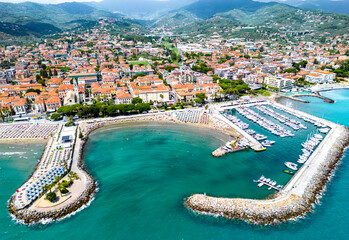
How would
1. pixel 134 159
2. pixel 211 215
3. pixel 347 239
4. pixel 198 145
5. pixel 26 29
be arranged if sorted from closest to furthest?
pixel 347 239, pixel 211 215, pixel 134 159, pixel 198 145, pixel 26 29

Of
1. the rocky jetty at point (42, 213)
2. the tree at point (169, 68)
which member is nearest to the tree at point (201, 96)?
the tree at point (169, 68)

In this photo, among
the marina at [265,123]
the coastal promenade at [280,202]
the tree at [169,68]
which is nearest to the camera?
the coastal promenade at [280,202]

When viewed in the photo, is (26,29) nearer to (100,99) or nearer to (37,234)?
(100,99)

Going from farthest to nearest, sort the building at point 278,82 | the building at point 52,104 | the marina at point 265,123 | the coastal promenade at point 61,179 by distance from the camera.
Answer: the building at point 278,82
the building at point 52,104
the marina at point 265,123
the coastal promenade at point 61,179

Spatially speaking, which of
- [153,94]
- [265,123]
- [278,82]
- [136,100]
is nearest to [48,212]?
[136,100]

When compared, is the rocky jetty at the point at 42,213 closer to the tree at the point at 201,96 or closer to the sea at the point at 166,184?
the sea at the point at 166,184

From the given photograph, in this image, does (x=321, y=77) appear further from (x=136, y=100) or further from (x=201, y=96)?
(x=136, y=100)

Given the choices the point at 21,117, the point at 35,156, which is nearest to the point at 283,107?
the point at 35,156
